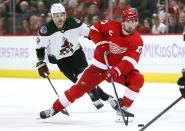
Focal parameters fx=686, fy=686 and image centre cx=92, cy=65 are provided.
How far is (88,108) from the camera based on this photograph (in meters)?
8.38

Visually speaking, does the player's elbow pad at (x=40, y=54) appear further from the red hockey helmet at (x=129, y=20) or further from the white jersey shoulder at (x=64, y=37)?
the red hockey helmet at (x=129, y=20)

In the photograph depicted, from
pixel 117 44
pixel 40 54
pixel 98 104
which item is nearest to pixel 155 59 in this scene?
pixel 98 104

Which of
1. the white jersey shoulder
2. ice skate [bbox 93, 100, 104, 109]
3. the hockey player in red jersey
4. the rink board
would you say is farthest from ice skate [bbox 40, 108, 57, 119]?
the rink board

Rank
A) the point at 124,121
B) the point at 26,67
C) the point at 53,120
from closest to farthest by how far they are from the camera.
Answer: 1. the point at 124,121
2. the point at 53,120
3. the point at 26,67

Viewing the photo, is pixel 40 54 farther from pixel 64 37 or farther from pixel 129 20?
pixel 129 20

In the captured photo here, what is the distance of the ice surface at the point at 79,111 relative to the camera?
256 inches

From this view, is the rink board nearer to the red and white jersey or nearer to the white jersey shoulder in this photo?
the white jersey shoulder

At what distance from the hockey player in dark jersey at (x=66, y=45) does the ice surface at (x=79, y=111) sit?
43cm

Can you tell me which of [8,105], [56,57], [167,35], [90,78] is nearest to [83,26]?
[56,57]

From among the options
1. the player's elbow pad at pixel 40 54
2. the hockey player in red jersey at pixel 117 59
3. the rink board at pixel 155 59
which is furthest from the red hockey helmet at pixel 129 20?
the rink board at pixel 155 59

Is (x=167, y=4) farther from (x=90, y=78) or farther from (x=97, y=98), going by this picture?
(x=90, y=78)

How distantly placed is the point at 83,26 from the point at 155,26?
186 inches

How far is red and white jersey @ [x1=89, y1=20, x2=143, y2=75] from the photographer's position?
6.64m

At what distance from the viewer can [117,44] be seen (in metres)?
6.82
